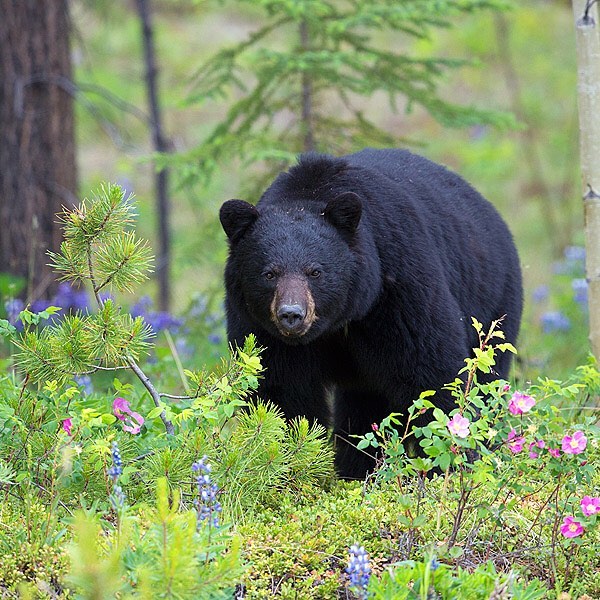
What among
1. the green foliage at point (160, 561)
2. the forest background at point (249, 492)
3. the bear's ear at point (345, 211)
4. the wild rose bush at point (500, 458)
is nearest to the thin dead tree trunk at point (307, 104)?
the forest background at point (249, 492)

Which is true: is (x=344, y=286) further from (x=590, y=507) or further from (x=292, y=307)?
(x=590, y=507)

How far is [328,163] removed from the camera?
431 centimetres

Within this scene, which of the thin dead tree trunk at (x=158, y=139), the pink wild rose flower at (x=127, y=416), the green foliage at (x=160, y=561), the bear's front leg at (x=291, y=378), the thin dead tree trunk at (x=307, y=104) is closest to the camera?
the green foliage at (x=160, y=561)

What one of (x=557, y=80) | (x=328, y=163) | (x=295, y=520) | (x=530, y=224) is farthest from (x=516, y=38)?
(x=295, y=520)

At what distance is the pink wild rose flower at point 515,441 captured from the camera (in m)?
3.10

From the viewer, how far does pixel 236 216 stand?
13.5 ft

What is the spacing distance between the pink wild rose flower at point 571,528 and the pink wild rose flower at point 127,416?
1576 millimetres

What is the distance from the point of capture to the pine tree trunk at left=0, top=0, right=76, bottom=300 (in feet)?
23.2

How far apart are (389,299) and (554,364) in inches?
142

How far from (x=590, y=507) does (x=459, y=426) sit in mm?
521

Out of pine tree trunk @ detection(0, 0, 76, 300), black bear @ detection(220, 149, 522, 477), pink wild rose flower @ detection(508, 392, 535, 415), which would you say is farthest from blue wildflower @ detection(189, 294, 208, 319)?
pink wild rose flower @ detection(508, 392, 535, 415)

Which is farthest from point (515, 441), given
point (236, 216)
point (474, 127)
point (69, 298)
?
point (474, 127)

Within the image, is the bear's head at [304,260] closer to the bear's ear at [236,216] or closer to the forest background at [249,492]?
the bear's ear at [236,216]

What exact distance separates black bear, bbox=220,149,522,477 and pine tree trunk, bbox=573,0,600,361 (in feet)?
2.22
